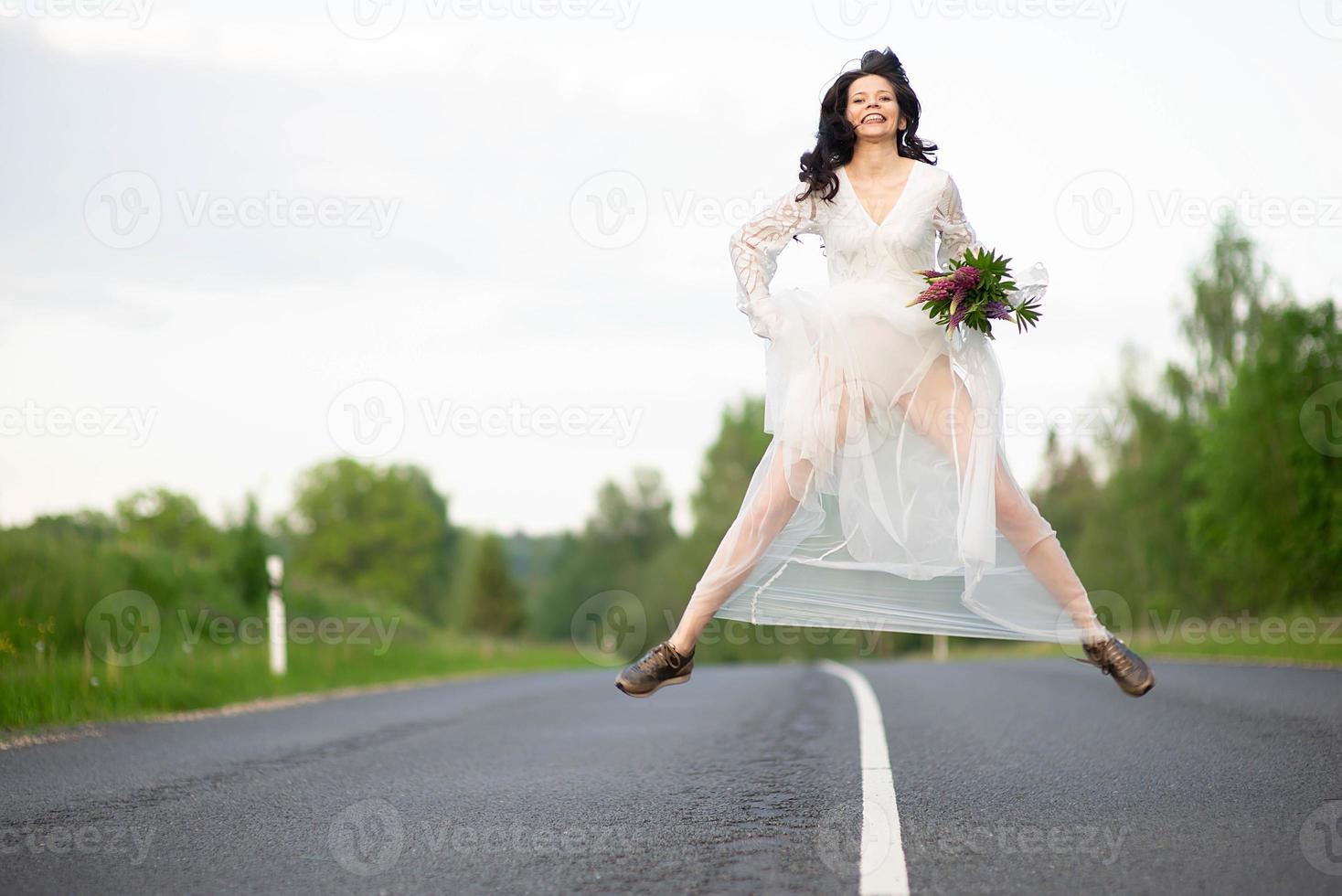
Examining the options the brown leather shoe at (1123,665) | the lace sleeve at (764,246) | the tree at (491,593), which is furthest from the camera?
the tree at (491,593)

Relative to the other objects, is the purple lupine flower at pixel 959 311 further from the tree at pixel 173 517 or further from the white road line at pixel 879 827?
the tree at pixel 173 517

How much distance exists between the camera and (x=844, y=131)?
5.12 meters

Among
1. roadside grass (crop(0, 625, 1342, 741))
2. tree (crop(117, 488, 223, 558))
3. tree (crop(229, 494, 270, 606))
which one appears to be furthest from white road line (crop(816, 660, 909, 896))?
tree (crop(117, 488, 223, 558))

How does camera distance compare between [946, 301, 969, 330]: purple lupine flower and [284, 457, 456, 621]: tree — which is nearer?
[946, 301, 969, 330]: purple lupine flower

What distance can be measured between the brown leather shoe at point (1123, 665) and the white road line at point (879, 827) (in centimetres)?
97

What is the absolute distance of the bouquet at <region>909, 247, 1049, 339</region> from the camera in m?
4.80

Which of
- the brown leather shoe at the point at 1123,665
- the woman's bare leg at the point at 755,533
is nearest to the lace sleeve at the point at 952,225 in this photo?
the woman's bare leg at the point at 755,533

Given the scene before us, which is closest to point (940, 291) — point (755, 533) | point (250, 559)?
point (755, 533)

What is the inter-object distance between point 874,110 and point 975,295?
0.95 m

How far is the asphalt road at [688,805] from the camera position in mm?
3428

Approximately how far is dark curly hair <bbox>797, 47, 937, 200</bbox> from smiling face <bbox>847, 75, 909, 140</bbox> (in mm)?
29

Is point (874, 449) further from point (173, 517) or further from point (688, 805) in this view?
point (173, 517)

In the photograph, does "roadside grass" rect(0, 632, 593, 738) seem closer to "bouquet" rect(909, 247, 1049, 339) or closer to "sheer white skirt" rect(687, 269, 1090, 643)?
"sheer white skirt" rect(687, 269, 1090, 643)

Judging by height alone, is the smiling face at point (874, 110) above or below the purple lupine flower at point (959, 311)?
above
